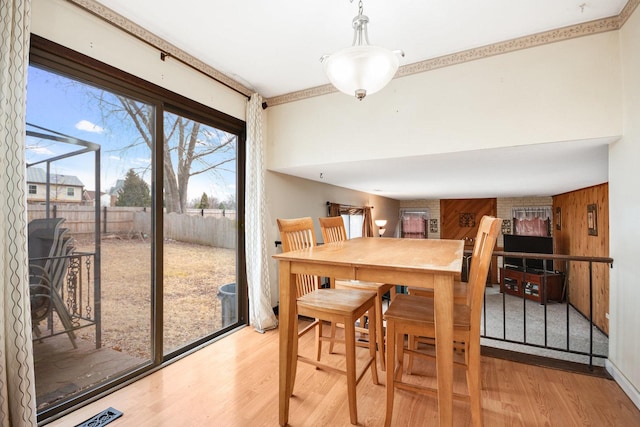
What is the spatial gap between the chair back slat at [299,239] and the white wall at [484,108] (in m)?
0.90

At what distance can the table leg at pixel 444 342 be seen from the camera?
119 centimetres

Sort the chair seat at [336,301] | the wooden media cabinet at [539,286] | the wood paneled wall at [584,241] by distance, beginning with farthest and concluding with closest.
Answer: the wooden media cabinet at [539,286] < the wood paneled wall at [584,241] < the chair seat at [336,301]

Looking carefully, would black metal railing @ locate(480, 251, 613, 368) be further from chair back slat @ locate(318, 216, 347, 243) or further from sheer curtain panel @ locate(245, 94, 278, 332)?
sheer curtain panel @ locate(245, 94, 278, 332)

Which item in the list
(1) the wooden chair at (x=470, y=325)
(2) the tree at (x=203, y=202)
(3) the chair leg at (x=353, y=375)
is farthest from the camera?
(2) the tree at (x=203, y=202)

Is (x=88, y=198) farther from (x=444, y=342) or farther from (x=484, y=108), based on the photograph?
(x=484, y=108)

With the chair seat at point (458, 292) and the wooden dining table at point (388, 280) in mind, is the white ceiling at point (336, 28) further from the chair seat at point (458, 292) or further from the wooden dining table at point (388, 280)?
the wooden dining table at point (388, 280)

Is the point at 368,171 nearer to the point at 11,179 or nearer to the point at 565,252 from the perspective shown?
the point at 11,179

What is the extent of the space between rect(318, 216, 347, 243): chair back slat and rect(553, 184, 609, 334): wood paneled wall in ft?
10.3

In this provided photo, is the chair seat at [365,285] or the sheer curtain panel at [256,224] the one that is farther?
the sheer curtain panel at [256,224]

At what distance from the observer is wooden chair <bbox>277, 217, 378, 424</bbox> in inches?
61.5

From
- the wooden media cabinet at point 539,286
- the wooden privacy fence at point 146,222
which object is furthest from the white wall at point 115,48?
the wooden media cabinet at point 539,286

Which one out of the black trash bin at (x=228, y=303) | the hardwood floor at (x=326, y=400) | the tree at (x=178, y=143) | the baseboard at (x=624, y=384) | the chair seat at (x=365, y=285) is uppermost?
the tree at (x=178, y=143)

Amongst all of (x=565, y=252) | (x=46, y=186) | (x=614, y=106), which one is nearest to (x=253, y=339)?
(x=46, y=186)

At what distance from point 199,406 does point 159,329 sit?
0.73 meters
